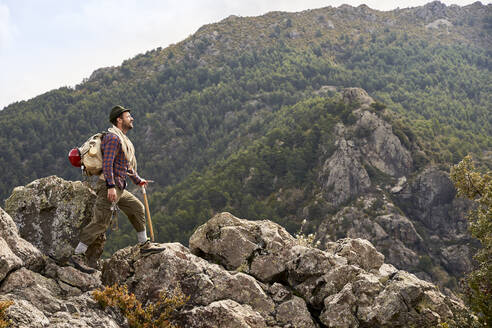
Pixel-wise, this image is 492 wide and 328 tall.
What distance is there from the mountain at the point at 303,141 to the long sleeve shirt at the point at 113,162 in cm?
6755

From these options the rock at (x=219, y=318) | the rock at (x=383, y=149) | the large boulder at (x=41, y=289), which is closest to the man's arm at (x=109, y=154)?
the large boulder at (x=41, y=289)

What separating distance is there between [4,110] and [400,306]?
19975 centimetres

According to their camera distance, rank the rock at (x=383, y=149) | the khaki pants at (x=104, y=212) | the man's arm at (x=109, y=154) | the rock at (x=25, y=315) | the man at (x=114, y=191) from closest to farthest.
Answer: the rock at (x=25, y=315) < the man's arm at (x=109, y=154) < the man at (x=114, y=191) < the khaki pants at (x=104, y=212) < the rock at (x=383, y=149)

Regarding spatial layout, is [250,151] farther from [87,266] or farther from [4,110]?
[4,110]

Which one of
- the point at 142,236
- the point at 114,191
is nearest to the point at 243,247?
the point at 142,236

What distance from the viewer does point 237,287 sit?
9141 mm

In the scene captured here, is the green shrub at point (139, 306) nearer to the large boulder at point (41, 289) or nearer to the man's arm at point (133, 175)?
the large boulder at point (41, 289)

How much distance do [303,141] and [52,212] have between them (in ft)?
322

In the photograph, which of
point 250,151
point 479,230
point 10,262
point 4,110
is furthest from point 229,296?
point 4,110

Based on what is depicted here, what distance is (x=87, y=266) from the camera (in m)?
9.05

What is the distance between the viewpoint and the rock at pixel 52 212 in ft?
30.8

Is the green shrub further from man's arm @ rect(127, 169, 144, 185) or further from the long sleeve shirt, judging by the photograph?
man's arm @ rect(127, 169, 144, 185)

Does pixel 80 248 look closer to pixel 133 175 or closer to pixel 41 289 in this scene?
pixel 41 289

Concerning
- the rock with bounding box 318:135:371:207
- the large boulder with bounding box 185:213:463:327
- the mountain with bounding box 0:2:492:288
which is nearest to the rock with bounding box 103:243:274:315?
the large boulder with bounding box 185:213:463:327
